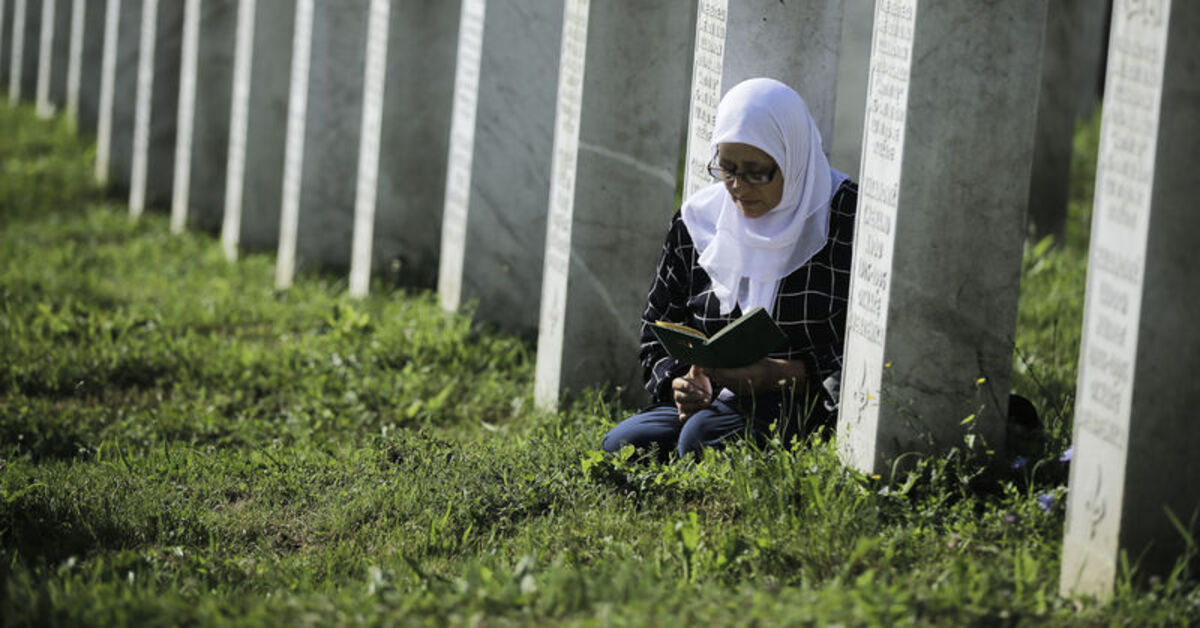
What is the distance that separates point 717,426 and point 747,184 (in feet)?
2.79

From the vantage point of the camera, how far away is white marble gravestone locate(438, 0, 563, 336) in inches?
320

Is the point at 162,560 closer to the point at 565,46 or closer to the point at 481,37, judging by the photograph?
the point at 565,46

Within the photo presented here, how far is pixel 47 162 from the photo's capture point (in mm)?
15023

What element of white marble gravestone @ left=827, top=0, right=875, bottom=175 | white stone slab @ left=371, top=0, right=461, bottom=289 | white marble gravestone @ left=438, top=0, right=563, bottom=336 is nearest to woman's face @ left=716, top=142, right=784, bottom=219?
white marble gravestone @ left=438, top=0, right=563, bottom=336

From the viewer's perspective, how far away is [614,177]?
6.74 meters

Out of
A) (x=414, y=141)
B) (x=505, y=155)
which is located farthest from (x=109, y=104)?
(x=505, y=155)

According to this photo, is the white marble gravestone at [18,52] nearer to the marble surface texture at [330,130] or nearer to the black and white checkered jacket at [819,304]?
the marble surface texture at [330,130]

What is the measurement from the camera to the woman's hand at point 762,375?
17.5 ft

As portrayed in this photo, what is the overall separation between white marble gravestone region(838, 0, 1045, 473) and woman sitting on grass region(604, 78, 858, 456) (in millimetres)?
380

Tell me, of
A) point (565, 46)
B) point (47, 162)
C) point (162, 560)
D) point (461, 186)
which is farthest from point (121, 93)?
point (162, 560)

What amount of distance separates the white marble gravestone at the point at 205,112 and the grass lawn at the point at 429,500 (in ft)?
11.5

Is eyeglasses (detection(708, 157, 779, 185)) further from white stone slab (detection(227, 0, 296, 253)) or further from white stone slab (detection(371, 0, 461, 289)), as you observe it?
white stone slab (detection(227, 0, 296, 253))

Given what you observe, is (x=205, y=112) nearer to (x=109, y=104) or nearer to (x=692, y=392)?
(x=109, y=104)

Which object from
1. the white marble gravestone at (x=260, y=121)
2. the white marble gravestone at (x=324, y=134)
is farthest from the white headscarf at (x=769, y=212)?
the white marble gravestone at (x=260, y=121)
